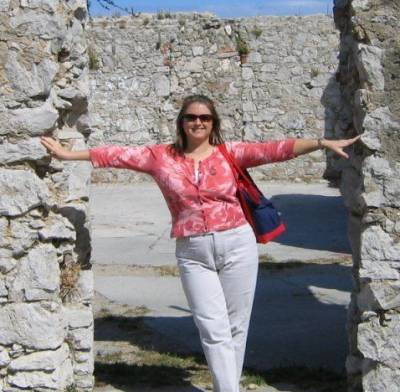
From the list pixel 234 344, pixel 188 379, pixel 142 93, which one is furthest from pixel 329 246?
pixel 142 93

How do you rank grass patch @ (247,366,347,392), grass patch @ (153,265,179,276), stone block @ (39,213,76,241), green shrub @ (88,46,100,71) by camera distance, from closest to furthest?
stone block @ (39,213,76,241)
grass patch @ (247,366,347,392)
grass patch @ (153,265,179,276)
green shrub @ (88,46,100,71)

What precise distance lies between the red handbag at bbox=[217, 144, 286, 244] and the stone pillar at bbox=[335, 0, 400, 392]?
510 mm

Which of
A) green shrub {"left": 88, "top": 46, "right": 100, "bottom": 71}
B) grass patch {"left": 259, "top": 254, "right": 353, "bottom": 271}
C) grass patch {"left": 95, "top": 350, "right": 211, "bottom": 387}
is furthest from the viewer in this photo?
green shrub {"left": 88, "top": 46, "right": 100, "bottom": 71}

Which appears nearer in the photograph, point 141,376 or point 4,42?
point 4,42

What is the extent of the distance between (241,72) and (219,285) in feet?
42.4

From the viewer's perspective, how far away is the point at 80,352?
5191mm

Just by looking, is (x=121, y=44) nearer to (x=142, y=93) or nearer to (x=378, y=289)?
(x=142, y=93)

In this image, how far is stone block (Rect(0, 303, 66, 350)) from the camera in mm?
4719

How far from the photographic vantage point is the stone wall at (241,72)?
1712 cm

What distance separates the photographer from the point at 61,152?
4.70 m

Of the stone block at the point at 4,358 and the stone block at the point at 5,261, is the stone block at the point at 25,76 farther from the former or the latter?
the stone block at the point at 4,358

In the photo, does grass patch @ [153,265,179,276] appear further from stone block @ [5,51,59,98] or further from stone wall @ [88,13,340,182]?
stone wall @ [88,13,340,182]

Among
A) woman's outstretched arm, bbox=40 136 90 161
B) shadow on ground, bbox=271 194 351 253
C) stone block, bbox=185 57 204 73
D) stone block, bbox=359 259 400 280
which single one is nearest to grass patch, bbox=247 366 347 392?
stone block, bbox=359 259 400 280

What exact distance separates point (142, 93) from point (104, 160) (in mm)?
12823
